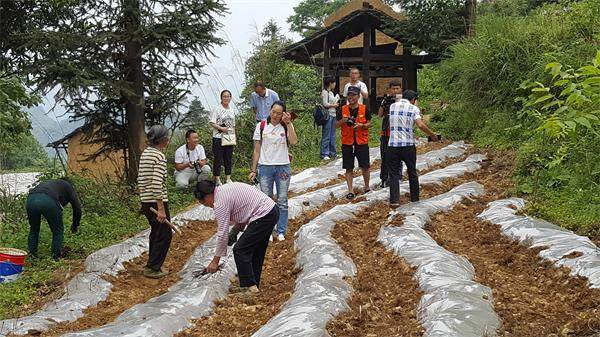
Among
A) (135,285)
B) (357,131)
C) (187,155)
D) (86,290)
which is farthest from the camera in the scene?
(187,155)

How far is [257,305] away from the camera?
5129mm

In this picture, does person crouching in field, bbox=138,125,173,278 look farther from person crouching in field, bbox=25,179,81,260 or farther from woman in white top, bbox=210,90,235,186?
woman in white top, bbox=210,90,235,186

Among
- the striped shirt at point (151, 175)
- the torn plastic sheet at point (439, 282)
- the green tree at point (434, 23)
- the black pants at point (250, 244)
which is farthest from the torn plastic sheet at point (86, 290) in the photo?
the green tree at point (434, 23)

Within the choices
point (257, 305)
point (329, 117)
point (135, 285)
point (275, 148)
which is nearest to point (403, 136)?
point (275, 148)

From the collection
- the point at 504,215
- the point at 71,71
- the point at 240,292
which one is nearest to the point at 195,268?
the point at 240,292

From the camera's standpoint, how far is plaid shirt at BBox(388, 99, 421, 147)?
25.4 feet

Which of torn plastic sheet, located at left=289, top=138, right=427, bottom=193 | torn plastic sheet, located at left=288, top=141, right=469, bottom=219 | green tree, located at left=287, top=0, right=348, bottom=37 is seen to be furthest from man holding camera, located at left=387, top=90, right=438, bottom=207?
green tree, located at left=287, top=0, right=348, bottom=37

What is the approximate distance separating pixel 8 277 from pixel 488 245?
16.6 ft

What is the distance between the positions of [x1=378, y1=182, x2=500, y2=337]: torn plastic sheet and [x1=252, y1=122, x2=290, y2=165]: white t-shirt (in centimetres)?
144

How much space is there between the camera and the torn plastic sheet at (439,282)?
12.7 feet

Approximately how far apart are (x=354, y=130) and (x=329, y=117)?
3.42 m

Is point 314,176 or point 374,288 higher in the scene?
point 314,176

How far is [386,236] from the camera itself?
21.8ft

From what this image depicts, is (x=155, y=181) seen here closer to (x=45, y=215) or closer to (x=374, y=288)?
(x=45, y=215)
